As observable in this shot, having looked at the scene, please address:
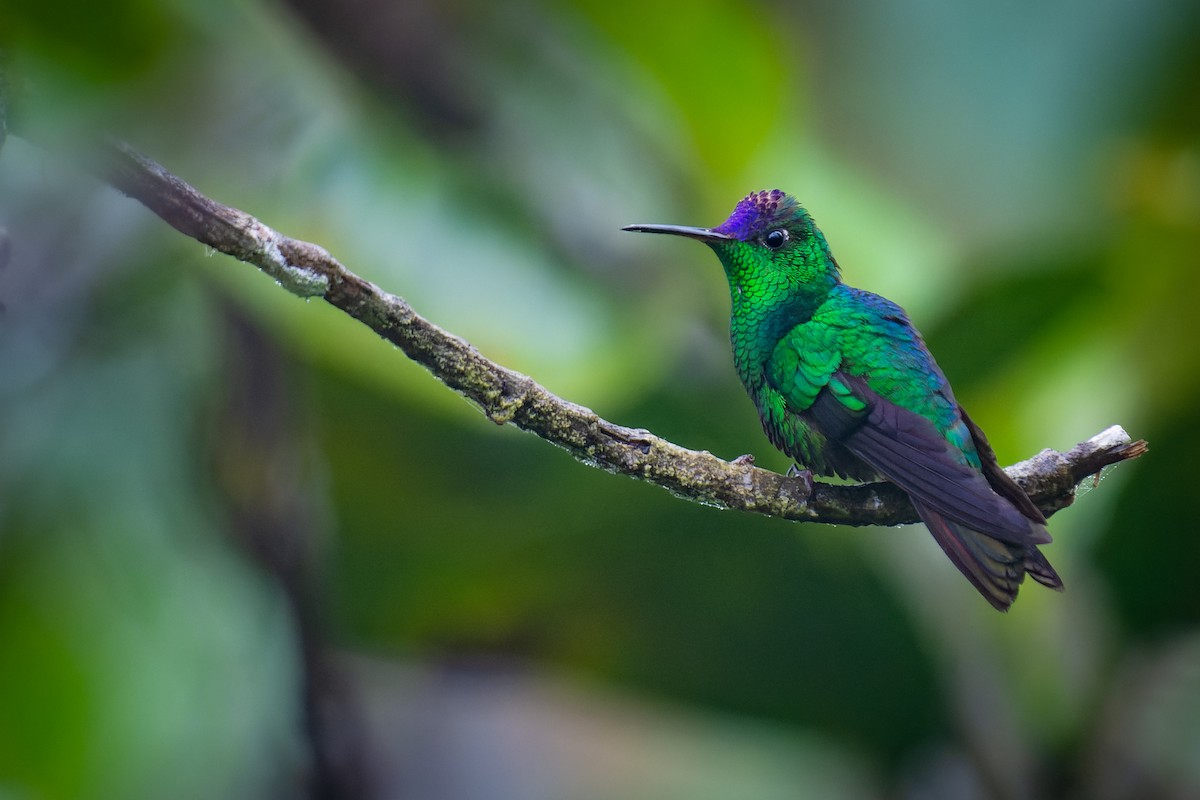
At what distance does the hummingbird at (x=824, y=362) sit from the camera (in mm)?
674

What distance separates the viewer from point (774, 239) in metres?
0.76

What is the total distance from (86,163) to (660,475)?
12.7 inches

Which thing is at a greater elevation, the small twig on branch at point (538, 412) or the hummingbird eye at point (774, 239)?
the hummingbird eye at point (774, 239)

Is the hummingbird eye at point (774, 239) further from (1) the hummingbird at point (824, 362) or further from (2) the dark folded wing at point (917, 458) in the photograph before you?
(2) the dark folded wing at point (917, 458)

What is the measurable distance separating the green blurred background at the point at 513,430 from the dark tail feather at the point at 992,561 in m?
0.45

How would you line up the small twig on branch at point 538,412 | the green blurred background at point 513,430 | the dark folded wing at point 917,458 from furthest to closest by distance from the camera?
the green blurred background at point 513,430 < the dark folded wing at point 917,458 < the small twig on branch at point 538,412

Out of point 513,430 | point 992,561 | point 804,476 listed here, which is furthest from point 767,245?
point 513,430

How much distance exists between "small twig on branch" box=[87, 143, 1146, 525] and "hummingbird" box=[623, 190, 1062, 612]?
0.04 meters

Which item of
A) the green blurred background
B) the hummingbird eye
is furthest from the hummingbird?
the green blurred background

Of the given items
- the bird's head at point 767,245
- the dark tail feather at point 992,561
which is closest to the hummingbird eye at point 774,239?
the bird's head at point 767,245

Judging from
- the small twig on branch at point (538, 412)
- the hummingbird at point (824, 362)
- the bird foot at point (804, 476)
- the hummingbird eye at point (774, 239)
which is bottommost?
the small twig on branch at point (538, 412)

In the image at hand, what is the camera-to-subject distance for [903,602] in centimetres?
153

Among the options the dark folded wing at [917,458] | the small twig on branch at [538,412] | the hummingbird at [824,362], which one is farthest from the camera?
the hummingbird at [824,362]

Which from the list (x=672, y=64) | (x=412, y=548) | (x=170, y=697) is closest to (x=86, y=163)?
(x=672, y=64)
